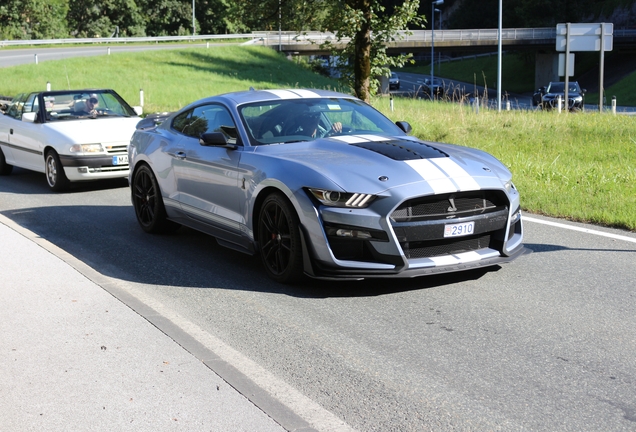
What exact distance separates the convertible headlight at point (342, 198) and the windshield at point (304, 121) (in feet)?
4.14

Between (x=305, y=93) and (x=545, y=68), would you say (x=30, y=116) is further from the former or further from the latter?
(x=545, y=68)

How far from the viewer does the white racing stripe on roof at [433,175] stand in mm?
6438

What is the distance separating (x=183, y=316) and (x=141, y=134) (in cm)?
396

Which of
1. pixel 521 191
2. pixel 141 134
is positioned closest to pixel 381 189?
pixel 141 134

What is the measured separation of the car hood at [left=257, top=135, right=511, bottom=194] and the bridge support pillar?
260 ft

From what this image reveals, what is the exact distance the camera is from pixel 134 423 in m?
4.12

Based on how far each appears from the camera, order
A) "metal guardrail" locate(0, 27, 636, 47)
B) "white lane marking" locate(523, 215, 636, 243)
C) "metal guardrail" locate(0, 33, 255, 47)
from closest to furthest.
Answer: "white lane marking" locate(523, 215, 636, 243) < "metal guardrail" locate(0, 33, 255, 47) < "metal guardrail" locate(0, 27, 636, 47)

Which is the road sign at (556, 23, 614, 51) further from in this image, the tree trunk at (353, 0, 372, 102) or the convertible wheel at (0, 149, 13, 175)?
the convertible wheel at (0, 149, 13, 175)

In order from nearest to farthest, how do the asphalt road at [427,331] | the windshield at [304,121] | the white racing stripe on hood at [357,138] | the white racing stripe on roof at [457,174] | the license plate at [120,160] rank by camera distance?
the asphalt road at [427,331] → the white racing stripe on roof at [457,174] → the white racing stripe on hood at [357,138] → the windshield at [304,121] → the license plate at [120,160]

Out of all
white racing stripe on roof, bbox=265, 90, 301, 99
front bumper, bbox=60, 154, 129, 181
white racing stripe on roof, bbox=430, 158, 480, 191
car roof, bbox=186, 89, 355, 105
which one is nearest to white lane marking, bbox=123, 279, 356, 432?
white racing stripe on roof, bbox=430, 158, 480, 191

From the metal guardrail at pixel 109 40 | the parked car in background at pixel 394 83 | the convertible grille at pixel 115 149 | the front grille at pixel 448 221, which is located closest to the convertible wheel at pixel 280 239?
the front grille at pixel 448 221

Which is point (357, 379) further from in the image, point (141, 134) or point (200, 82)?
point (200, 82)

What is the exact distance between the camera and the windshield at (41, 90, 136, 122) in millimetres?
13938

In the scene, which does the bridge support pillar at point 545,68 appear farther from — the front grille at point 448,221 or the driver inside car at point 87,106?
the front grille at point 448,221
